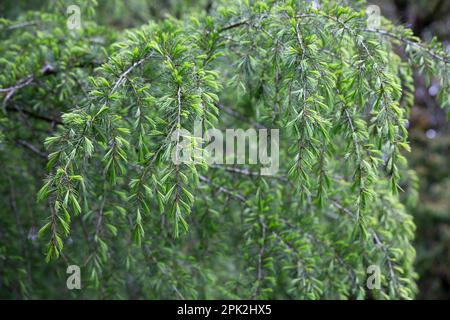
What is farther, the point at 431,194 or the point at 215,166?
the point at 431,194

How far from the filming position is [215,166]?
7.26ft

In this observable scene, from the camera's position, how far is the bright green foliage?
4.58ft

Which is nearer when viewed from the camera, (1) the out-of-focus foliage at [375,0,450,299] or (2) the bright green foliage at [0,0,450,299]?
(2) the bright green foliage at [0,0,450,299]

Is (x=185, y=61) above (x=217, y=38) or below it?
below

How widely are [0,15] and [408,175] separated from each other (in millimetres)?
2899

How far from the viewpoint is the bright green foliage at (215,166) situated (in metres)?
1.40

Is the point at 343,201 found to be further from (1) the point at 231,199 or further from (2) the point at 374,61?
(2) the point at 374,61

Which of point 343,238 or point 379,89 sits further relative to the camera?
point 343,238

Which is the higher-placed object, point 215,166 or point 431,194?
point 215,166

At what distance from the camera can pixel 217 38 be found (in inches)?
72.2
